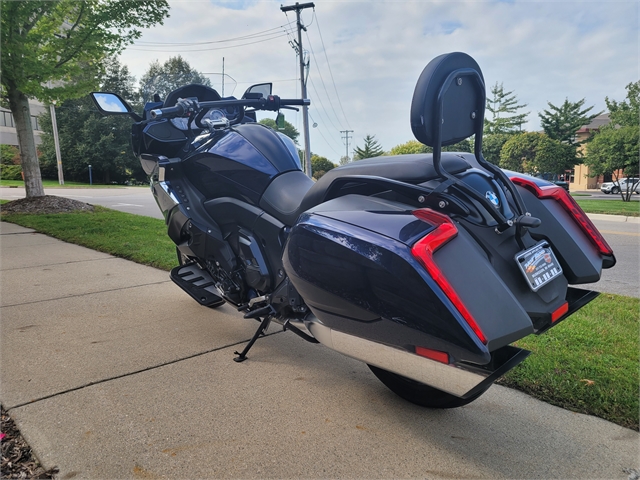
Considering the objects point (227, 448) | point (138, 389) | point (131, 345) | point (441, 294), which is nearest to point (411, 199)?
point (441, 294)

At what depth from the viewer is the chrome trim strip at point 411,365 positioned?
149 centimetres

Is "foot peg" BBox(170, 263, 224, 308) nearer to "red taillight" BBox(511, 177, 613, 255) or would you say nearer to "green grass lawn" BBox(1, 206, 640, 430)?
"green grass lawn" BBox(1, 206, 640, 430)

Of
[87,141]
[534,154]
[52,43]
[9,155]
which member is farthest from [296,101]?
[9,155]

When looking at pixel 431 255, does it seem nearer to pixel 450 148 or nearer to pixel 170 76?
pixel 450 148

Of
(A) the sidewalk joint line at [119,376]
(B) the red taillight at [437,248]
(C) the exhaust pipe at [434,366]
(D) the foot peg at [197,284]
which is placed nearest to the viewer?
(B) the red taillight at [437,248]

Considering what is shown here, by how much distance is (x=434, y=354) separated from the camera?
147 centimetres

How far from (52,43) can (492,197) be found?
33.7 ft

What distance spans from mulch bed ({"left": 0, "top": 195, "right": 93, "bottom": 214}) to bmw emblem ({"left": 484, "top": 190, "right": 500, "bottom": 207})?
1011cm

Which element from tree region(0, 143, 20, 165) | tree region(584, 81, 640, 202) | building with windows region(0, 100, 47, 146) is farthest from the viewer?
building with windows region(0, 100, 47, 146)

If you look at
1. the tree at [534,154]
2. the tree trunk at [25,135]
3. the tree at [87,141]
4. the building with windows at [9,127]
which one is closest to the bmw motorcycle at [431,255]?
the tree trunk at [25,135]

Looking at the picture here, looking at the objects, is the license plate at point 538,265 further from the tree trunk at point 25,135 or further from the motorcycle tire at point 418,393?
the tree trunk at point 25,135

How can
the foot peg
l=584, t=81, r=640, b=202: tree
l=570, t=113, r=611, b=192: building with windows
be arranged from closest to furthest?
the foot peg < l=584, t=81, r=640, b=202: tree < l=570, t=113, r=611, b=192: building with windows

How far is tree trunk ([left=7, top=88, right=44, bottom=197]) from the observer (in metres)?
9.68

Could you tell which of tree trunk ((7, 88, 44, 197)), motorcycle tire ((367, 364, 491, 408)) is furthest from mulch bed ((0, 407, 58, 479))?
tree trunk ((7, 88, 44, 197))
